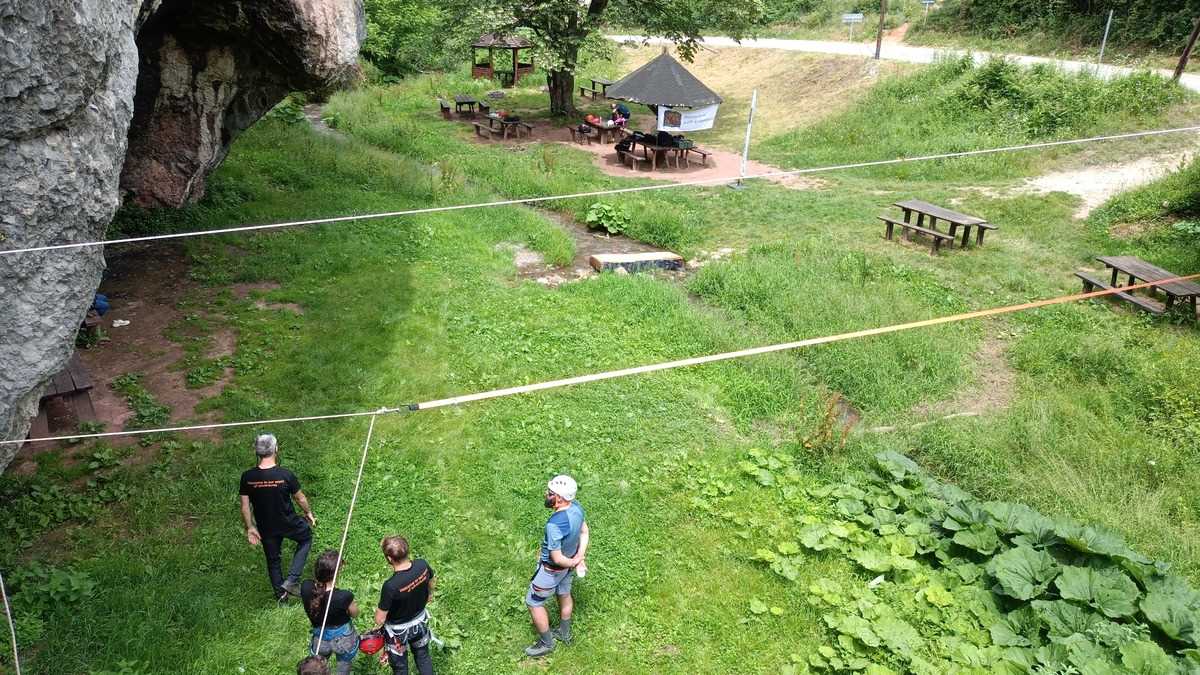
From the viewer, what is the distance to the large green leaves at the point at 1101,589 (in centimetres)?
575

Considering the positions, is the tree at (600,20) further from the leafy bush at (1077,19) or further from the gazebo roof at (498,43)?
the leafy bush at (1077,19)

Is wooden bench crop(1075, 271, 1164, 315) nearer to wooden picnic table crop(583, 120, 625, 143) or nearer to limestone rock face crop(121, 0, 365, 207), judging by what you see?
limestone rock face crop(121, 0, 365, 207)

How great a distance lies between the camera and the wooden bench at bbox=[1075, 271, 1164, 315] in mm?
10859

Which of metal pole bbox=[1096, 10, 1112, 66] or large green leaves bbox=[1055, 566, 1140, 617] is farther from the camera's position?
metal pole bbox=[1096, 10, 1112, 66]

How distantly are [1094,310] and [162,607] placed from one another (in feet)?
40.1

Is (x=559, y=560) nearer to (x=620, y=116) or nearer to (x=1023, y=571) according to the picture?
(x=1023, y=571)

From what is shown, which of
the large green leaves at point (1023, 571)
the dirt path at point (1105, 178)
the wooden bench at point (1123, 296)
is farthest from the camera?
the dirt path at point (1105, 178)

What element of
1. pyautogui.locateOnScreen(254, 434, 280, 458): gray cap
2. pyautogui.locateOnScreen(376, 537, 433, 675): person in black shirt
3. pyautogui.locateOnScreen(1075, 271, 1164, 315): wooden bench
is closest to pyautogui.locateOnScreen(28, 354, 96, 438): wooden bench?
pyautogui.locateOnScreen(254, 434, 280, 458): gray cap

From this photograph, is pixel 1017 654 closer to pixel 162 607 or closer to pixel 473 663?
pixel 473 663

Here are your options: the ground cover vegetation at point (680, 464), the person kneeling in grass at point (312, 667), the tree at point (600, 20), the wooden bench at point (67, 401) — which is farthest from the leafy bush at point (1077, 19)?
the wooden bench at point (67, 401)

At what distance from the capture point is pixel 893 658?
18.9 ft

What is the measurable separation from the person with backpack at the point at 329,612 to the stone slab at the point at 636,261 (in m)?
8.65

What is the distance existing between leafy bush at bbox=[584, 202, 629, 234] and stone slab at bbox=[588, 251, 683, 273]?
5.65 ft

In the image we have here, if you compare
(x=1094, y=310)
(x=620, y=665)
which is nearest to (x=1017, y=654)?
(x=620, y=665)
